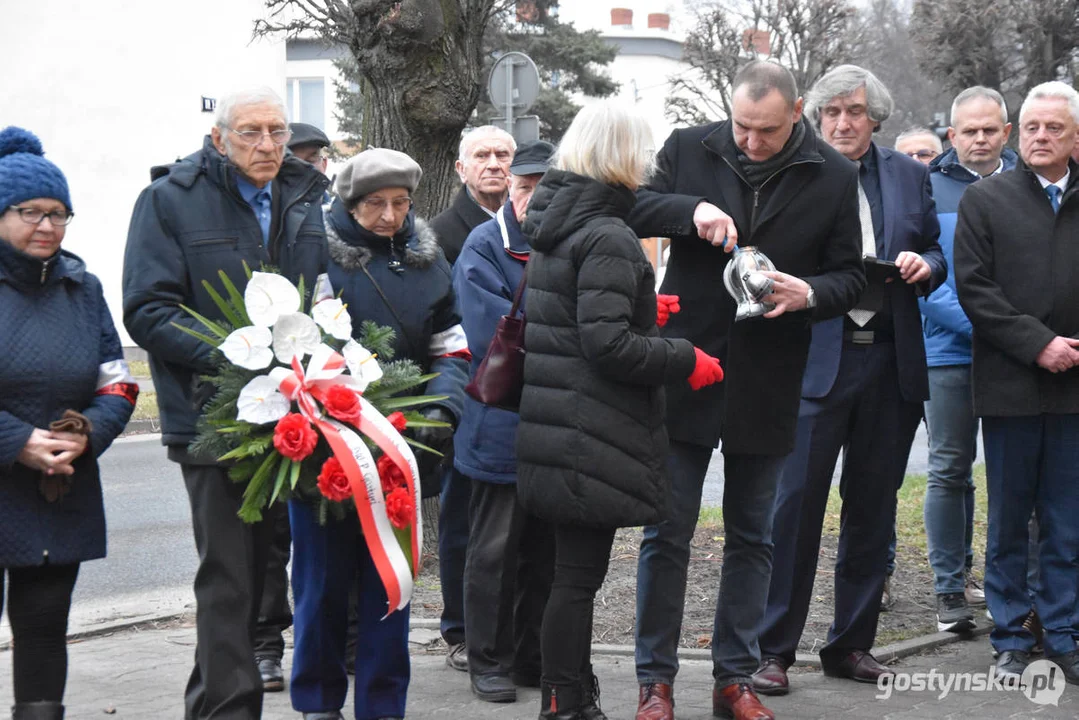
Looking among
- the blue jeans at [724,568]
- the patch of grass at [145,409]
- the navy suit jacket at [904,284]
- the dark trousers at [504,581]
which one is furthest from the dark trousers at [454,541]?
the patch of grass at [145,409]

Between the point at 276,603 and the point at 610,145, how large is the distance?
2613mm

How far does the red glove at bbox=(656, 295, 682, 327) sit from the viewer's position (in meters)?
4.93

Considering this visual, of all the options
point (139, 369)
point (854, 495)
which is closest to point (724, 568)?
point (854, 495)

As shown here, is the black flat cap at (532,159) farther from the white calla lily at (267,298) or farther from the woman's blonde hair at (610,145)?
the white calla lily at (267,298)

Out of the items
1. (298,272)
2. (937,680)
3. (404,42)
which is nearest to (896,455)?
(937,680)

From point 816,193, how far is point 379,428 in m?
1.95

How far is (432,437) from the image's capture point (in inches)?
193

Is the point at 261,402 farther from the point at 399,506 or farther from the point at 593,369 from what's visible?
the point at 593,369

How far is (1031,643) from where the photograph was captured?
19.1 ft

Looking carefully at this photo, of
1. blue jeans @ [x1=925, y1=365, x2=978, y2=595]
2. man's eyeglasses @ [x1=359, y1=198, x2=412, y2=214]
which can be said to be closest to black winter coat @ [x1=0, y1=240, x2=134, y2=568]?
man's eyeglasses @ [x1=359, y1=198, x2=412, y2=214]

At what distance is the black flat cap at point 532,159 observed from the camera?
574 centimetres

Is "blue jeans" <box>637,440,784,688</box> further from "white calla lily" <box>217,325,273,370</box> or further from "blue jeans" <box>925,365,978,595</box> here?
"blue jeans" <box>925,365,978,595</box>

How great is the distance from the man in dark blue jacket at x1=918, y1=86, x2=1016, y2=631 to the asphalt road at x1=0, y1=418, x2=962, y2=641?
4019 millimetres

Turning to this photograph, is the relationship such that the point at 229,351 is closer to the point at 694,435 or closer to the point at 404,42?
the point at 694,435
